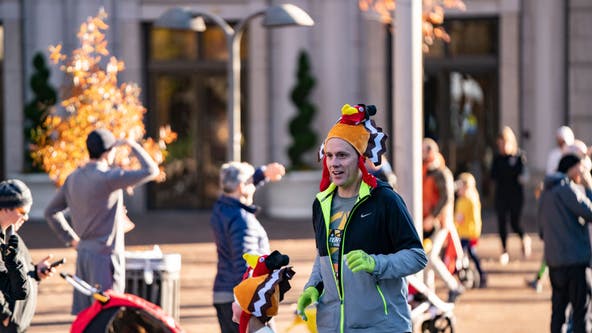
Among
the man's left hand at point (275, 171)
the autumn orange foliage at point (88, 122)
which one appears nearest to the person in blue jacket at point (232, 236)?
the man's left hand at point (275, 171)

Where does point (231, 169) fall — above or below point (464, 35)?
below

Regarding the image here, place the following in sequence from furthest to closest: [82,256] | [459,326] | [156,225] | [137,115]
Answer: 1. [156,225]
2. [137,115]
3. [459,326]
4. [82,256]

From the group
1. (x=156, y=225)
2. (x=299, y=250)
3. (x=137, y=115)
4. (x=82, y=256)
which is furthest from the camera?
(x=156, y=225)

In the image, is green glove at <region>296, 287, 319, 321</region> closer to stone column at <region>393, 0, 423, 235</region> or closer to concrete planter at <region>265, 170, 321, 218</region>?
stone column at <region>393, 0, 423, 235</region>

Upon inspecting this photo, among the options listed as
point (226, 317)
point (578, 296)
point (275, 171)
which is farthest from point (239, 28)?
point (226, 317)

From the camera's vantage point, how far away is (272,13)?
42.0 feet

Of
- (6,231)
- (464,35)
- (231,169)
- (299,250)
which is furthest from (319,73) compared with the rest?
(6,231)

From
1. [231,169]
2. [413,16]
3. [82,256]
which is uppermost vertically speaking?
[413,16]

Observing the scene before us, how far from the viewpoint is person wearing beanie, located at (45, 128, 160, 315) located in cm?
821

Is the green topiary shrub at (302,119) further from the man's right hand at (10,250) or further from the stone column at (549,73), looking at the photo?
the man's right hand at (10,250)

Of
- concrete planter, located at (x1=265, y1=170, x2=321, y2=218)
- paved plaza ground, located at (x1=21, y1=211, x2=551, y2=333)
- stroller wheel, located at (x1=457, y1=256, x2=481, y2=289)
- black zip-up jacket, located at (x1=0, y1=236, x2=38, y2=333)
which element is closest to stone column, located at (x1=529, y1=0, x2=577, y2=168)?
paved plaza ground, located at (x1=21, y1=211, x2=551, y2=333)

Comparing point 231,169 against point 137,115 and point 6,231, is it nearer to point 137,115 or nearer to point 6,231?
point 6,231

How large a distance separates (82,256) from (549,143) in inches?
603

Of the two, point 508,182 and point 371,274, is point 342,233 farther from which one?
point 508,182
